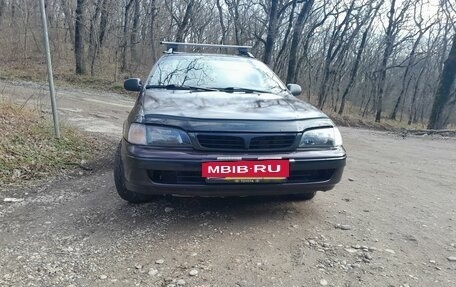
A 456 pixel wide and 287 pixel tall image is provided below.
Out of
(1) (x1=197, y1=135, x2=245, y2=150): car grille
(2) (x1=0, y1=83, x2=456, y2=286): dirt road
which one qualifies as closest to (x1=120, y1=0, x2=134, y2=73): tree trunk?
(2) (x1=0, y1=83, x2=456, y2=286): dirt road

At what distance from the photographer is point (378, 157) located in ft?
20.2

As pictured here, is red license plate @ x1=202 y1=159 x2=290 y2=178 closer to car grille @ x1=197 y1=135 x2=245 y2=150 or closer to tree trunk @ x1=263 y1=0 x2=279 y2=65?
car grille @ x1=197 y1=135 x2=245 y2=150

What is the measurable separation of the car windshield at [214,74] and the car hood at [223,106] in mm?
266

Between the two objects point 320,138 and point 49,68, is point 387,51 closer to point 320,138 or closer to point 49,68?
point 49,68

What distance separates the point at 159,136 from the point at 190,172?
13.5 inches

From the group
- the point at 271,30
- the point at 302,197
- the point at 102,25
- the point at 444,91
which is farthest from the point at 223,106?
the point at 102,25

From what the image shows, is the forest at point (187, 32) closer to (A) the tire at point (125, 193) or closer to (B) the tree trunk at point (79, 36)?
(B) the tree trunk at point (79, 36)

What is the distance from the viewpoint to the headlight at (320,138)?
271 cm

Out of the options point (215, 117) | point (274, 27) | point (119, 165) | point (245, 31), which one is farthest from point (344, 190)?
point (245, 31)

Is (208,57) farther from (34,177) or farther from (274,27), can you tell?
(274,27)

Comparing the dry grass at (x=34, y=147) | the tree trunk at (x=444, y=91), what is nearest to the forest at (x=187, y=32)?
the tree trunk at (x=444, y=91)

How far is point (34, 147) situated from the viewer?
442 cm

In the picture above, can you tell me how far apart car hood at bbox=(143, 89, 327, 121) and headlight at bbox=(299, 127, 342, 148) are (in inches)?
5.4

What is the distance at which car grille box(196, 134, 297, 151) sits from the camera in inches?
100
